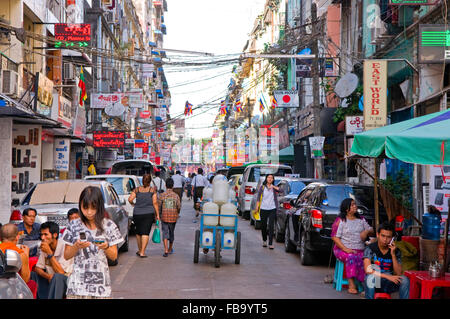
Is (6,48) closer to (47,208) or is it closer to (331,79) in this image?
(47,208)

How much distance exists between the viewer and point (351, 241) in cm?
975

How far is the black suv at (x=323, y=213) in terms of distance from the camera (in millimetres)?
11859

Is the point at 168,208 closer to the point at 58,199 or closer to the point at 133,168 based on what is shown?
the point at 58,199

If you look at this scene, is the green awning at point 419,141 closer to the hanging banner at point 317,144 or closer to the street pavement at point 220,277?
the street pavement at point 220,277

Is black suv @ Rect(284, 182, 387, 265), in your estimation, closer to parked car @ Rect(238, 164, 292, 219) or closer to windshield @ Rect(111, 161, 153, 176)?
parked car @ Rect(238, 164, 292, 219)

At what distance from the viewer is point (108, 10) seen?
149ft

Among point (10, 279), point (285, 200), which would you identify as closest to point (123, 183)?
point (285, 200)

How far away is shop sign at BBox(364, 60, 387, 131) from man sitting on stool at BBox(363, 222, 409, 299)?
899cm

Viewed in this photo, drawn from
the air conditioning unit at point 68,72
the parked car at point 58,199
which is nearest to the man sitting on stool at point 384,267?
the parked car at point 58,199

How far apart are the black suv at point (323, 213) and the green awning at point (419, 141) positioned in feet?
10.5

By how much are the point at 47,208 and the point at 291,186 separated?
8313mm

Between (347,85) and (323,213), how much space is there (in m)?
11.1

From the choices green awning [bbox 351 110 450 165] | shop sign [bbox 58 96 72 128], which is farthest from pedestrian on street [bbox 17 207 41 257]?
shop sign [bbox 58 96 72 128]
